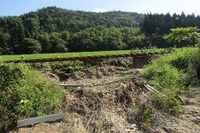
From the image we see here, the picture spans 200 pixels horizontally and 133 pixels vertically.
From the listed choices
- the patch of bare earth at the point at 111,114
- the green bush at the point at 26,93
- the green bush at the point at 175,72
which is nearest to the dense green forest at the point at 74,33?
the green bush at the point at 175,72

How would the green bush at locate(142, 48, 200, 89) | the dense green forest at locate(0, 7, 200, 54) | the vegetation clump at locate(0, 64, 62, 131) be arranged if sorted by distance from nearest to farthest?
the vegetation clump at locate(0, 64, 62, 131) < the green bush at locate(142, 48, 200, 89) < the dense green forest at locate(0, 7, 200, 54)

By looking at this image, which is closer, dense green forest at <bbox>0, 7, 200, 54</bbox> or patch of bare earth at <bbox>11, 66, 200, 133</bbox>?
patch of bare earth at <bbox>11, 66, 200, 133</bbox>

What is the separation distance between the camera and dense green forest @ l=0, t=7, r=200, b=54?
4905cm

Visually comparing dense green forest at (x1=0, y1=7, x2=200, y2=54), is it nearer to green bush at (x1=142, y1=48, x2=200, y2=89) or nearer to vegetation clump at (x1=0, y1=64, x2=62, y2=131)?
green bush at (x1=142, y1=48, x2=200, y2=89)

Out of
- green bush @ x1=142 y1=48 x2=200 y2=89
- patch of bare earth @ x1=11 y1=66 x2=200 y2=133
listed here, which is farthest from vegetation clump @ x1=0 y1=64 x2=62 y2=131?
green bush @ x1=142 y1=48 x2=200 y2=89

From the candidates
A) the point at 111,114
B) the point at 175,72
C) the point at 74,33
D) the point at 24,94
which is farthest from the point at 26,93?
the point at 74,33

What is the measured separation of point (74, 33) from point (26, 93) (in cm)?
6008

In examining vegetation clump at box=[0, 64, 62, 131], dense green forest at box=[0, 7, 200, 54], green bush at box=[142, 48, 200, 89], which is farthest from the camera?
dense green forest at box=[0, 7, 200, 54]

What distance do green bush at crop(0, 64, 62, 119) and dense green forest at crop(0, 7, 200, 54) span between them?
18300 millimetres

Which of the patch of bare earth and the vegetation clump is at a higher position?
the vegetation clump

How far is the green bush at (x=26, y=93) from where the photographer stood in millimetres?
5273

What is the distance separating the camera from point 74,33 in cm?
6506

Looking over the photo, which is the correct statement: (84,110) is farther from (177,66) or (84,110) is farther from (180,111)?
(177,66)

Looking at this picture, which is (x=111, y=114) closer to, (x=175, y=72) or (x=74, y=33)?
(x=175, y=72)
